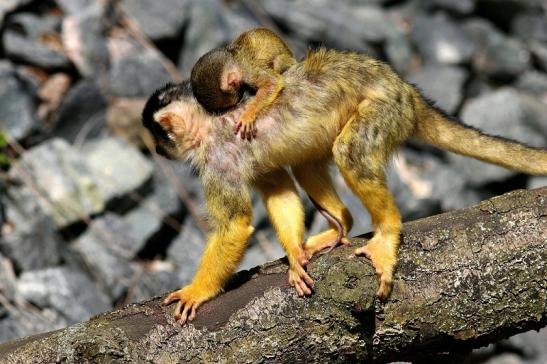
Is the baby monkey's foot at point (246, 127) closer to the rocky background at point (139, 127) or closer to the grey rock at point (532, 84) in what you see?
the rocky background at point (139, 127)

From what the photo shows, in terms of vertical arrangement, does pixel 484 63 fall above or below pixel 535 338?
above

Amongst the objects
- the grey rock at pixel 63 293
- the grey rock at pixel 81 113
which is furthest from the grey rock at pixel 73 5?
the grey rock at pixel 63 293

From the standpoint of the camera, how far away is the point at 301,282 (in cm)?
409

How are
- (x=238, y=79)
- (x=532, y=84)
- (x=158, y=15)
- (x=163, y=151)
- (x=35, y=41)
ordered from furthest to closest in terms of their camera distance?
(x=532, y=84) < (x=158, y=15) < (x=35, y=41) < (x=163, y=151) < (x=238, y=79)

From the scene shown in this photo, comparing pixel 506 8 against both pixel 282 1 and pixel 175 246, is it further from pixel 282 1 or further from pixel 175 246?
pixel 175 246

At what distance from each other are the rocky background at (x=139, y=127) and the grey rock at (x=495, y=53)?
0.07 ft

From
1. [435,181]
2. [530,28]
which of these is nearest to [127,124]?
[435,181]

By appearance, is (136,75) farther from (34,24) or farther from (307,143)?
(307,143)

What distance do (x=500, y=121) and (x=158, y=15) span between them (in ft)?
14.5

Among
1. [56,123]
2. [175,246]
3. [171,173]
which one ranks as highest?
[56,123]

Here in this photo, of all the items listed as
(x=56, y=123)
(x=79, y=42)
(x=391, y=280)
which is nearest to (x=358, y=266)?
(x=391, y=280)

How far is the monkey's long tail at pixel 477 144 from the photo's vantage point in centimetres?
475

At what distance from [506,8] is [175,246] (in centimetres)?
621

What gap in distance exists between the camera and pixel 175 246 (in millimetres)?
8266
